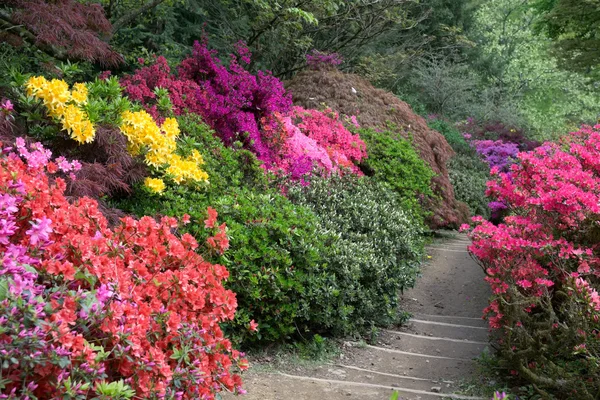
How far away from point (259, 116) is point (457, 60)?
16382 millimetres

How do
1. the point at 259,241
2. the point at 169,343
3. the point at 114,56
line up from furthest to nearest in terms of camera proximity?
the point at 114,56 < the point at 259,241 < the point at 169,343

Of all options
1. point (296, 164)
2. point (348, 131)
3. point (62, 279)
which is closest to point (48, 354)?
point (62, 279)

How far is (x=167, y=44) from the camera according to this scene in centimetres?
948

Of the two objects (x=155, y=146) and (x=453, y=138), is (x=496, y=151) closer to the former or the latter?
(x=453, y=138)

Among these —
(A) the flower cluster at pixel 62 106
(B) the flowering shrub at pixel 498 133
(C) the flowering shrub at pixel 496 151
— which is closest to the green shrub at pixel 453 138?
(C) the flowering shrub at pixel 496 151

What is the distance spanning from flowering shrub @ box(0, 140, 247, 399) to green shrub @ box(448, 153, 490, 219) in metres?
10.1

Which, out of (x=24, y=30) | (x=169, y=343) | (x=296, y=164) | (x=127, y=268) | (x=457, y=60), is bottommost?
(x=169, y=343)

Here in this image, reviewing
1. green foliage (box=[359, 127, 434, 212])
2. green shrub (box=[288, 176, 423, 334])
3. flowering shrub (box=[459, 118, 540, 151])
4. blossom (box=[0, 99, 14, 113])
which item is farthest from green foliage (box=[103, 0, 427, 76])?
blossom (box=[0, 99, 14, 113])

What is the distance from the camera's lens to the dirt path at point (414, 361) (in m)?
3.88

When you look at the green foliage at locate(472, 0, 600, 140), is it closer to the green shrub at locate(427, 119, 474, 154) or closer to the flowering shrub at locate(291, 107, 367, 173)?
the green shrub at locate(427, 119, 474, 154)

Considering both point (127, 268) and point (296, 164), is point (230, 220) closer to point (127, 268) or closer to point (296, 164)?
point (127, 268)

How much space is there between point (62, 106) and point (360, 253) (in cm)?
268

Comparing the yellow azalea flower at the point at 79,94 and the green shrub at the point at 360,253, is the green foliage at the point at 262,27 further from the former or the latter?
the yellow azalea flower at the point at 79,94

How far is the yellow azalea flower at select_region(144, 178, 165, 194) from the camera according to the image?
4090 millimetres
